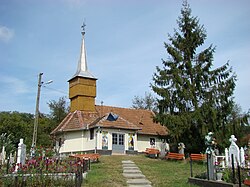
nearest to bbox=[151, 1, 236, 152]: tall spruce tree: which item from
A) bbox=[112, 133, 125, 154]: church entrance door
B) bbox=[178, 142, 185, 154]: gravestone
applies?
bbox=[178, 142, 185, 154]: gravestone

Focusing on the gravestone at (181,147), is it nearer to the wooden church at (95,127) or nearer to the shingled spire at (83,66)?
the wooden church at (95,127)

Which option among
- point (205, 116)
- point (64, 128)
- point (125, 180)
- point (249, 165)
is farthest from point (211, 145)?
point (64, 128)

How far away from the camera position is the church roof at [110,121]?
2839 centimetres

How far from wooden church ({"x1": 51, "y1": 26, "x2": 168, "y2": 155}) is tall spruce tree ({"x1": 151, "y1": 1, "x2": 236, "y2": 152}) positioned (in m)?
3.17

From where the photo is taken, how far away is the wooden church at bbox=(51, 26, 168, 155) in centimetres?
2788

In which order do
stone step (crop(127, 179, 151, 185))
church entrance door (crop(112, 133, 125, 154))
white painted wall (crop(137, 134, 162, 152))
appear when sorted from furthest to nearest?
1. white painted wall (crop(137, 134, 162, 152))
2. church entrance door (crop(112, 133, 125, 154))
3. stone step (crop(127, 179, 151, 185))

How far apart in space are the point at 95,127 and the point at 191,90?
1043 centimetres

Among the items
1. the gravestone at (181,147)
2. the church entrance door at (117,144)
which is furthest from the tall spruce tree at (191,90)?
the church entrance door at (117,144)

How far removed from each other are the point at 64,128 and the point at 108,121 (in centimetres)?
531

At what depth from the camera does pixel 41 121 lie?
46.5 metres

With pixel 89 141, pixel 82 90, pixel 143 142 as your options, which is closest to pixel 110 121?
pixel 89 141

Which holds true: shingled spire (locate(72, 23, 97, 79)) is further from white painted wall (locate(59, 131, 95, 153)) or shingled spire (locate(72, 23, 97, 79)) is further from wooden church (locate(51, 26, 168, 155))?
white painted wall (locate(59, 131, 95, 153))

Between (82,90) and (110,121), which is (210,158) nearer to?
(110,121)

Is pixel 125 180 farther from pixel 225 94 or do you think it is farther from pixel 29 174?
pixel 225 94
